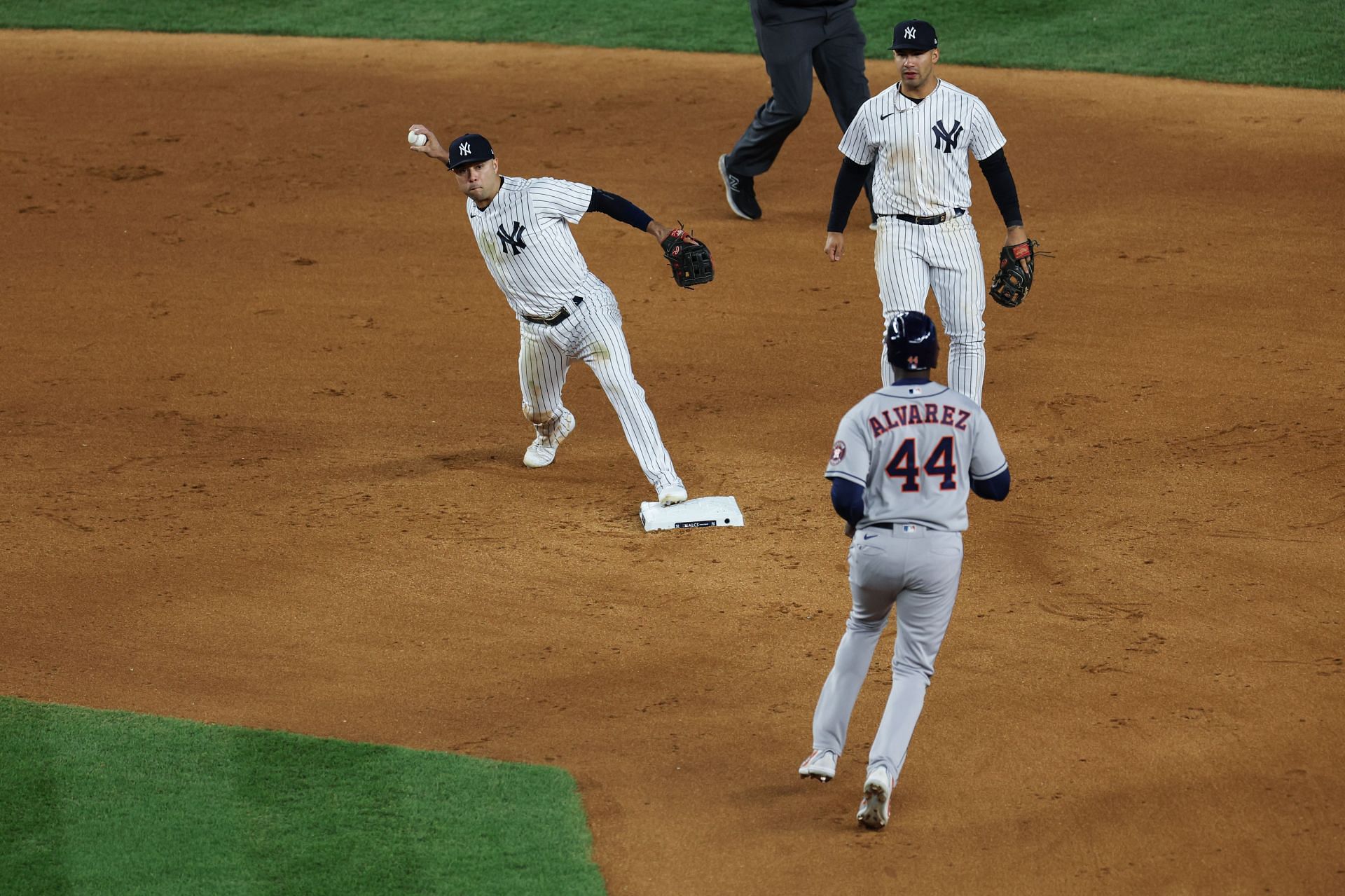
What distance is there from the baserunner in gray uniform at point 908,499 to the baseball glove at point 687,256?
8.71ft

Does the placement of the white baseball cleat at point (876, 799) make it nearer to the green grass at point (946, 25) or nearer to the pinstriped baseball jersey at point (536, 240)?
the pinstriped baseball jersey at point (536, 240)

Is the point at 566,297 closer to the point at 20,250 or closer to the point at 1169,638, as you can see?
the point at 1169,638

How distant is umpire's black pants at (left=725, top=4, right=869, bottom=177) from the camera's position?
36.9 ft

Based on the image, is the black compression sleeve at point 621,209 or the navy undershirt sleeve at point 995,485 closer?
the navy undershirt sleeve at point 995,485

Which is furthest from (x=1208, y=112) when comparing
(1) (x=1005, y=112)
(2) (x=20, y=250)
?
(2) (x=20, y=250)

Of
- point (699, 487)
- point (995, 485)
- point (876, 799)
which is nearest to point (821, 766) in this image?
point (876, 799)

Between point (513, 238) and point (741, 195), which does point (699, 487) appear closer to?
point (513, 238)

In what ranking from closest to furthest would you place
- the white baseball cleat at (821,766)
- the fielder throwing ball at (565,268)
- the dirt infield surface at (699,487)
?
the white baseball cleat at (821,766), the dirt infield surface at (699,487), the fielder throwing ball at (565,268)

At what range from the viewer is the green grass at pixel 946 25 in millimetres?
15070

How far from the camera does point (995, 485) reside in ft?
16.9

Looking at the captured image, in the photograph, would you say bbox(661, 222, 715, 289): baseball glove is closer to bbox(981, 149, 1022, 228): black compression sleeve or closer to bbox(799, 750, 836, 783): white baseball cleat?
bbox(981, 149, 1022, 228): black compression sleeve

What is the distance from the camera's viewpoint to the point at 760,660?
253 inches

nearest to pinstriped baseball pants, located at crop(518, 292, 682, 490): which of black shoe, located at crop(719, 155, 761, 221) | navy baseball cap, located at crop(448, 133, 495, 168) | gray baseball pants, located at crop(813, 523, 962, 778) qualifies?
navy baseball cap, located at crop(448, 133, 495, 168)

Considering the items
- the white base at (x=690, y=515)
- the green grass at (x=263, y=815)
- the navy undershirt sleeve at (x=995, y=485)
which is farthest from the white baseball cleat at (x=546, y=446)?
the navy undershirt sleeve at (x=995, y=485)
